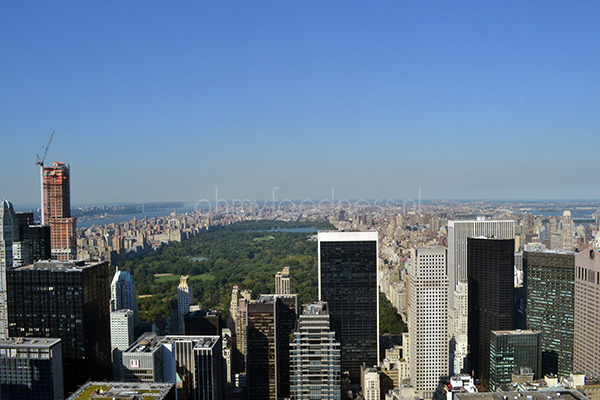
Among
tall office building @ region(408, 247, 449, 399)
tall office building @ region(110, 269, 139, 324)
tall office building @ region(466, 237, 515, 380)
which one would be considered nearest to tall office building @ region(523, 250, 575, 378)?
tall office building @ region(466, 237, 515, 380)

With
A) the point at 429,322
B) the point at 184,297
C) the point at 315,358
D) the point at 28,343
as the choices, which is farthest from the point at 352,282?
the point at 28,343

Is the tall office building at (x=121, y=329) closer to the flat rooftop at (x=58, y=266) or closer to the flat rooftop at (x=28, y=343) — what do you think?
the flat rooftop at (x=58, y=266)

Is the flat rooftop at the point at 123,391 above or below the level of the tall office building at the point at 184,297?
above

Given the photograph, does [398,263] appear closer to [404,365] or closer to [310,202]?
[310,202]

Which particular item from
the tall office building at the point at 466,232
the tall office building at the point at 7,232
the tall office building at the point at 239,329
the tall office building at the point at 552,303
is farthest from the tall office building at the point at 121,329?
the tall office building at the point at 552,303

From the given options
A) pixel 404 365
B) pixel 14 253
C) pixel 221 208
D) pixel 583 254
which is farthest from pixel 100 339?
pixel 221 208

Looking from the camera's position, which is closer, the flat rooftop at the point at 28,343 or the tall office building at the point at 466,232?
the flat rooftop at the point at 28,343
